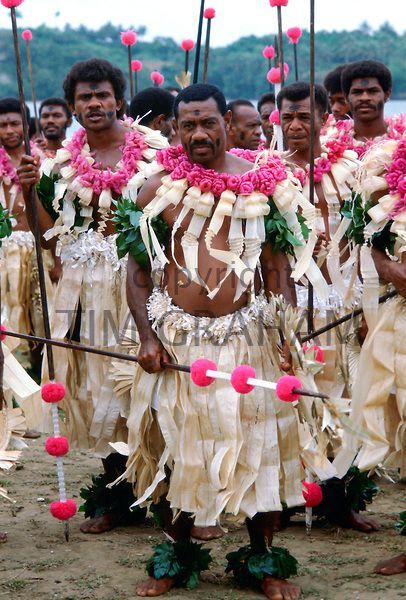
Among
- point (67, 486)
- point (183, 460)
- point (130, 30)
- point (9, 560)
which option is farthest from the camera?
point (130, 30)

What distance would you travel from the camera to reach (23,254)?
934 cm

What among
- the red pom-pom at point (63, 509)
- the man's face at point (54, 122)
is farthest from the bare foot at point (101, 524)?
the man's face at point (54, 122)

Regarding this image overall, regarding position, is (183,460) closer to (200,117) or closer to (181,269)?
(181,269)

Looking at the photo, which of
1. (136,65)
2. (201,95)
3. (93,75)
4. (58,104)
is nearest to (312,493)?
(201,95)

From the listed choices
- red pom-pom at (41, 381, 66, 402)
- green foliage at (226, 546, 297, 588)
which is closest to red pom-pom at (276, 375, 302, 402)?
green foliage at (226, 546, 297, 588)

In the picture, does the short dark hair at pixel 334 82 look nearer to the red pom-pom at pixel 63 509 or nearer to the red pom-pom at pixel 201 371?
the red pom-pom at pixel 63 509

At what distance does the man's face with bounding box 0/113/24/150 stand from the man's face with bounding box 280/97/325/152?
367cm

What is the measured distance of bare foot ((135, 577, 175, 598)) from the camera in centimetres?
498

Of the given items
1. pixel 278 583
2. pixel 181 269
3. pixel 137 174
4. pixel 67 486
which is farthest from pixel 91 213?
pixel 278 583

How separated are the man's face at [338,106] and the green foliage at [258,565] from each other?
4.60m

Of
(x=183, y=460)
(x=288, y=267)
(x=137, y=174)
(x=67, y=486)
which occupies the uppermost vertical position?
(x=137, y=174)

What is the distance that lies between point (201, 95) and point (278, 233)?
2.20ft

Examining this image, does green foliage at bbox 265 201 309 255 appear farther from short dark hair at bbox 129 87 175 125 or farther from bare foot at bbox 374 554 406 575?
short dark hair at bbox 129 87 175 125

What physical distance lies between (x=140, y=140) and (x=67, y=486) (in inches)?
81.9
